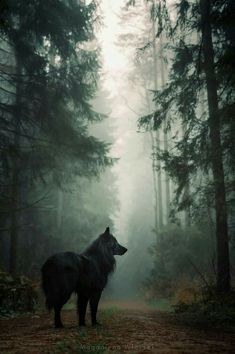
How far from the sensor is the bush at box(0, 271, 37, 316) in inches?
452

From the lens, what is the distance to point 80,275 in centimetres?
798

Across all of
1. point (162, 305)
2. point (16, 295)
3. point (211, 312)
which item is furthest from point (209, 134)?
point (162, 305)

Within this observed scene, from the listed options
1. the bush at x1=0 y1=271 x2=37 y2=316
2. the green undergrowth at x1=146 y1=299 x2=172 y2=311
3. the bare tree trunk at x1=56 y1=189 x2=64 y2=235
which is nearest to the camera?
the bush at x1=0 y1=271 x2=37 y2=316

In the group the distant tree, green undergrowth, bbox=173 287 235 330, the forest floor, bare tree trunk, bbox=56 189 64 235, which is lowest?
green undergrowth, bbox=173 287 235 330

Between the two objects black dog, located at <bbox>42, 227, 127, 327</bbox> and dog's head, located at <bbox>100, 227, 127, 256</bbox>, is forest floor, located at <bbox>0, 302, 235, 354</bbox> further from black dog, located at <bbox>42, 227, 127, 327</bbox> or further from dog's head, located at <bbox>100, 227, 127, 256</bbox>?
dog's head, located at <bbox>100, 227, 127, 256</bbox>

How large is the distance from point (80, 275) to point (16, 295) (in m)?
5.16

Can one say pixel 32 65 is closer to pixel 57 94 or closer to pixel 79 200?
pixel 57 94

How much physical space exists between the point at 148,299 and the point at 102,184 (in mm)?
17228

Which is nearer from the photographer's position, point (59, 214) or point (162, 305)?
point (162, 305)

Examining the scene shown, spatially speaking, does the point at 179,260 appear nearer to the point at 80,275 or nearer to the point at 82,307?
the point at 82,307

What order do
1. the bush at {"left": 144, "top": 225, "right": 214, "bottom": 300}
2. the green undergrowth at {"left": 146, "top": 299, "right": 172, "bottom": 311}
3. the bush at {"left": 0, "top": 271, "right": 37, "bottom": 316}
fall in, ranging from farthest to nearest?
the bush at {"left": 144, "top": 225, "right": 214, "bottom": 300}, the green undergrowth at {"left": 146, "top": 299, "right": 172, "bottom": 311}, the bush at {"left": 0, "top": 271, "right": 37, "bottom": 316}

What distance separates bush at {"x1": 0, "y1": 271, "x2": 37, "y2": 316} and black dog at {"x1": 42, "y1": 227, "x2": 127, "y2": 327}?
4.20m

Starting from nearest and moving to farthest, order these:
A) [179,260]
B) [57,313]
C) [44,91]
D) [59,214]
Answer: [57,313] < [44,91] < [179,260] < [59,214]

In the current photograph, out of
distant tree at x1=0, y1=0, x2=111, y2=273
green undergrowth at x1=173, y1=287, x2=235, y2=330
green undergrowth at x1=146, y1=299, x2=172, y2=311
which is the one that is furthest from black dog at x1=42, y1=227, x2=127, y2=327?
green undergrowth at x1=146, y1=299, x2=172, y2=311
